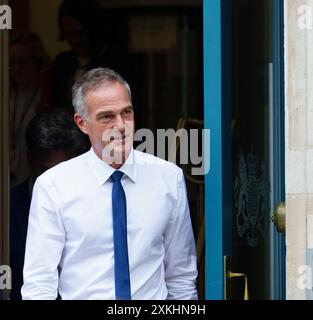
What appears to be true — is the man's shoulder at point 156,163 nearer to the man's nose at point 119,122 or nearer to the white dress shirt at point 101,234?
the white dress shirt at point 101,234

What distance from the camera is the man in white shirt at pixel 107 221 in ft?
12.1

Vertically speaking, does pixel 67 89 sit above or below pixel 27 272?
above

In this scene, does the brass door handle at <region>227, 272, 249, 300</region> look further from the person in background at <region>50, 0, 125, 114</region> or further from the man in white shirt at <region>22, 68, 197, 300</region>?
the person in background at <region>50, 0, 125, 114</region>

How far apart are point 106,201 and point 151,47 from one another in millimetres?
4040

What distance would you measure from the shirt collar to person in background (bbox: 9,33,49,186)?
4.19ft

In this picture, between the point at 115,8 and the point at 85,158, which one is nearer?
the point at 85,158

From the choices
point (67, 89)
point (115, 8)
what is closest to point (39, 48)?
point (67, 89)

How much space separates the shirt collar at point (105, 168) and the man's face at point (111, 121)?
18mm

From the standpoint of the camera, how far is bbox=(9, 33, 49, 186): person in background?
518cm

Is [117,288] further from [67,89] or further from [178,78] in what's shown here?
[178,78]

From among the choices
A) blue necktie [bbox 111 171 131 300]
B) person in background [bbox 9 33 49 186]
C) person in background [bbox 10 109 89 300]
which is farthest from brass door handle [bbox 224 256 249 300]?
person in background [bbox 9 33 49 186]

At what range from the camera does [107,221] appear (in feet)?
12.1

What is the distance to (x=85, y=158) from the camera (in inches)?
151

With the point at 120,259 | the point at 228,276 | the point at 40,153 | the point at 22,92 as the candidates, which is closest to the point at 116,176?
the point at 120,259
